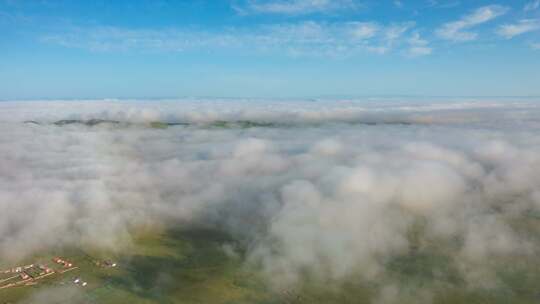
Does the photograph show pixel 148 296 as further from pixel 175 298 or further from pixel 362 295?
pixel 362 295

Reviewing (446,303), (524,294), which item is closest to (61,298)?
(446,303)

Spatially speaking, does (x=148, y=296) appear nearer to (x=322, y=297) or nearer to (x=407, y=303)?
(x=322, y=297)

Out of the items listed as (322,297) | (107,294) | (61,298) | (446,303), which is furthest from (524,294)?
(61,298)

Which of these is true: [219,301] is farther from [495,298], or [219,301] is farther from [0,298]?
[495,298]

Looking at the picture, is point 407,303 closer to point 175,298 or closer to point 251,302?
point 251,302

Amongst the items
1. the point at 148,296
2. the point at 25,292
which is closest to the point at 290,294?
the point at 148,296

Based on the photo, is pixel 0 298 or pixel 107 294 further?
pixel 107 294
